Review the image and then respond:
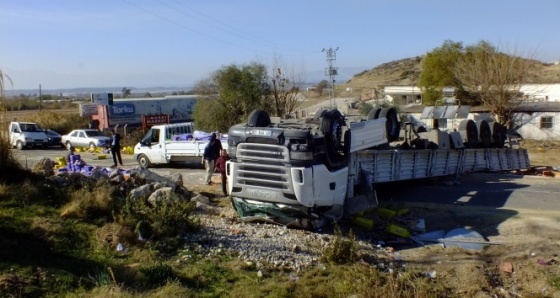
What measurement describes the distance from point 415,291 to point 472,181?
35.1 feet

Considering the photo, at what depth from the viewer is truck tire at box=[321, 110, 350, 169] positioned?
416 inches

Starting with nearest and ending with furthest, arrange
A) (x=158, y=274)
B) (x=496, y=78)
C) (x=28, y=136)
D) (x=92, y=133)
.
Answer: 1. (x=158, y=274)
2. (x=92, y=133)
3. (x=28, y=136)
4. (x=496, y=78)

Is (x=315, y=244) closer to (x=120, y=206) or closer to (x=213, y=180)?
(x=120, y=206)

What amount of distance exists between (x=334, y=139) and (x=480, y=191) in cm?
635

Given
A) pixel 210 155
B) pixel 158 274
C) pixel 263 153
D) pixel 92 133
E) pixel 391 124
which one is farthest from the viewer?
pixel 92 133

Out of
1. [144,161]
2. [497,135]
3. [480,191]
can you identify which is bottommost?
[480,191]

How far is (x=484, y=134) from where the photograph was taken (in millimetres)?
18156

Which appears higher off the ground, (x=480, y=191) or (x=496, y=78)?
(x=496, y=78)

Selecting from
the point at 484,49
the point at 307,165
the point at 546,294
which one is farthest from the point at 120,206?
the point at 484,49

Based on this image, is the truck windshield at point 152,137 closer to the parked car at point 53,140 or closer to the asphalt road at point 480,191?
the asphalt road at point 480,191

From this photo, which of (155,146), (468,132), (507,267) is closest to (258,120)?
(507,267)

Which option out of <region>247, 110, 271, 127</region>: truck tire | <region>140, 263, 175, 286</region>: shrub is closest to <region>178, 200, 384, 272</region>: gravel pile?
<region>140, 263, 175, 286</region>: shrub

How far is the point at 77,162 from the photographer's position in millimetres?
17672

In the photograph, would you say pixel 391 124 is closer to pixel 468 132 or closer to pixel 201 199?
pixel 468 132
